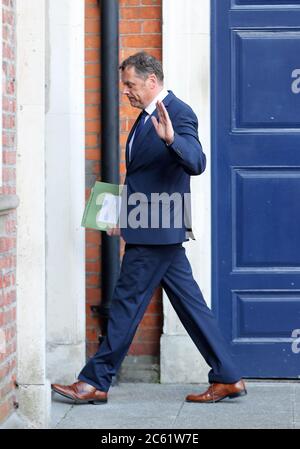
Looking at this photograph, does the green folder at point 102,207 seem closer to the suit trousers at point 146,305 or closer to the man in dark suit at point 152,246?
the man in dark suit at point 152,246

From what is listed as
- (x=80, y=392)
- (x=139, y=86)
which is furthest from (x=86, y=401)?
(x=139, y=86)

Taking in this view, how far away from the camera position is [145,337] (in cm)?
845

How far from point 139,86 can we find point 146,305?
1.24 meters

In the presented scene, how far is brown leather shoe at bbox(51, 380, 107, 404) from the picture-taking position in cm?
766

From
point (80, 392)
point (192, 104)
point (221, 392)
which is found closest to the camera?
point (80, 392)

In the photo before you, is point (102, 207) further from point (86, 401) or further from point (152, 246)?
point (86, 401)

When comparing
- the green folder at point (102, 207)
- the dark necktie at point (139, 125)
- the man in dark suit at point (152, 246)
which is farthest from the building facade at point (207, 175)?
the dark necktie at point (139, 125)

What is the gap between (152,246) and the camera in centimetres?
755

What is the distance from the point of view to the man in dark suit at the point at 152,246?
294 inches

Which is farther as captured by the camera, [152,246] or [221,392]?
[221,392]

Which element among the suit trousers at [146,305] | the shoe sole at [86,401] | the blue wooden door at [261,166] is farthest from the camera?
the blue wooden door at [261,166]

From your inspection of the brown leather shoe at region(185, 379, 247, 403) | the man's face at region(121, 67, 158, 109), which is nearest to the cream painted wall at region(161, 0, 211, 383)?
the brown leather shoe at region(185, 379, 247, 403)

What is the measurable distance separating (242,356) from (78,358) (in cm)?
104

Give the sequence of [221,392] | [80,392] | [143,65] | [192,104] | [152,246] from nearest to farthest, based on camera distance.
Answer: [143,65] → [152,246] → [80,392] → [221,392] → [192,104]
